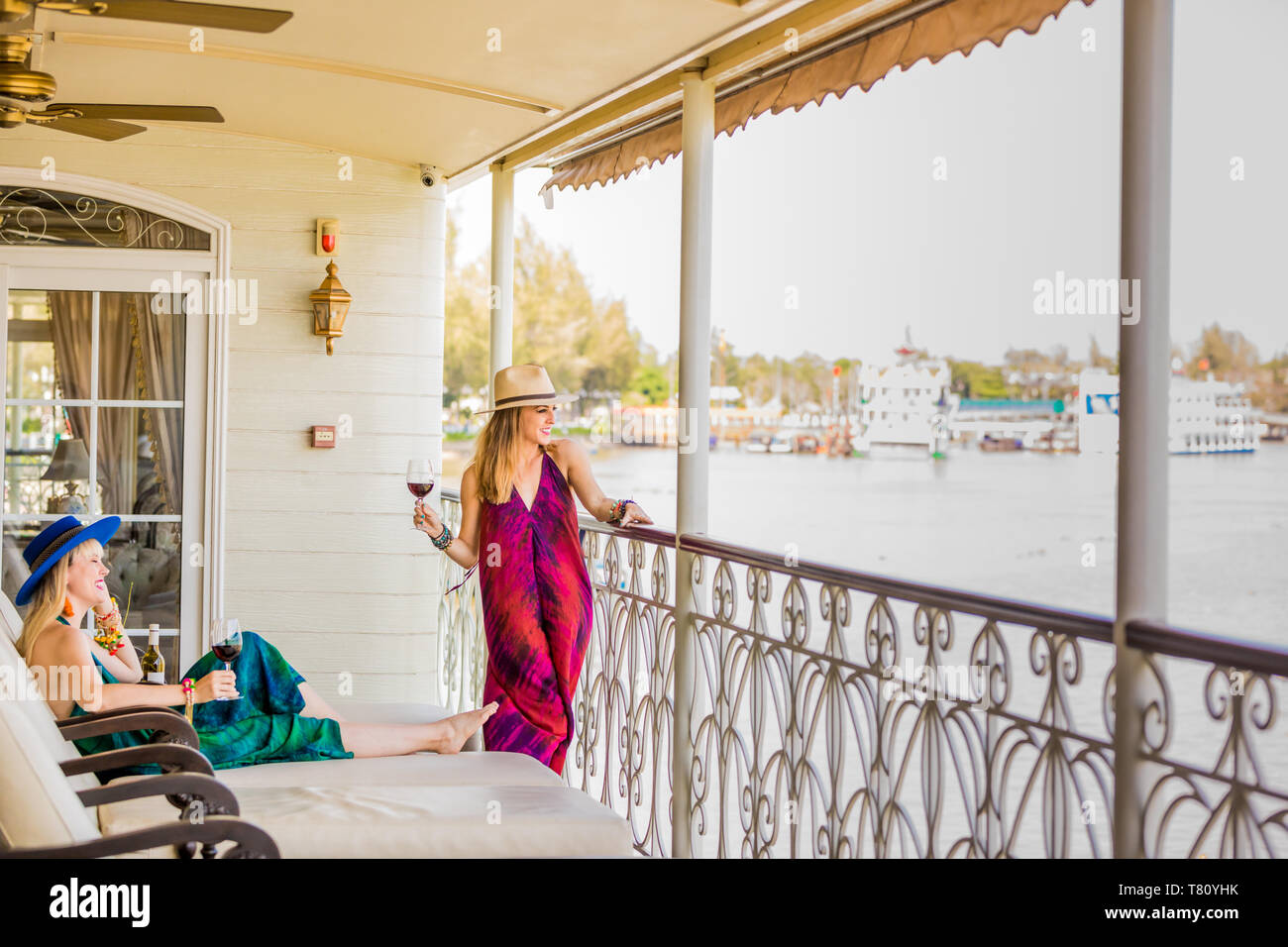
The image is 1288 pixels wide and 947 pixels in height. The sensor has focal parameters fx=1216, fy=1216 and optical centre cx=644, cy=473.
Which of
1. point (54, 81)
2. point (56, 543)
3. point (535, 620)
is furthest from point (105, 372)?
point (535, 620)

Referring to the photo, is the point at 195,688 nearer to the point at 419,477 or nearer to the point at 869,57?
the point at 419,477

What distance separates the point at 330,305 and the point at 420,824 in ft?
12.6

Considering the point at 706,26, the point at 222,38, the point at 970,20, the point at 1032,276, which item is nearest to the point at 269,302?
the point at 222,38

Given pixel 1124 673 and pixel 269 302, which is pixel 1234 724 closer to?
pixel 1124 673

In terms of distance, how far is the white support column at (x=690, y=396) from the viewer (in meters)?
4.02

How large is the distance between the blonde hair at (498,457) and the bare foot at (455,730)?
2.59 feet

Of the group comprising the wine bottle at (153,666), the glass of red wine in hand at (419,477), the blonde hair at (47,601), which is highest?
the glass of red wine in hand at (419,477)

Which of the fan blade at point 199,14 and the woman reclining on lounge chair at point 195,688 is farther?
the woman reclining on lounge chair at point 195,688

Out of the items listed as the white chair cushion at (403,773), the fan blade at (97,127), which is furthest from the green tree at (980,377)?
the white chair cushion at (403,773)

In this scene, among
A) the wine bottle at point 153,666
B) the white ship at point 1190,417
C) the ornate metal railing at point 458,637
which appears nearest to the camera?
the white ship at point 1190,417

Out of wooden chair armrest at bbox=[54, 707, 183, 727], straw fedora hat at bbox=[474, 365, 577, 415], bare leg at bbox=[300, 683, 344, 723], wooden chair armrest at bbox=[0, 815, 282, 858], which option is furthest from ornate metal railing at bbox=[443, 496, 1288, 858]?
wooden chair armrest at bbox=[54, 707, 183, 727]

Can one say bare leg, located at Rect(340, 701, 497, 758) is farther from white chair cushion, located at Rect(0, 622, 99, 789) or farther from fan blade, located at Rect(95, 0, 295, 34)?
fan blade, located at Rect(95, 0, 295, 34)

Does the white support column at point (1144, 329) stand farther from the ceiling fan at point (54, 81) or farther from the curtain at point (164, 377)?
the curtain at point (164, 377)

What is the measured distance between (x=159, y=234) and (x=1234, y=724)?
554 centimetres
